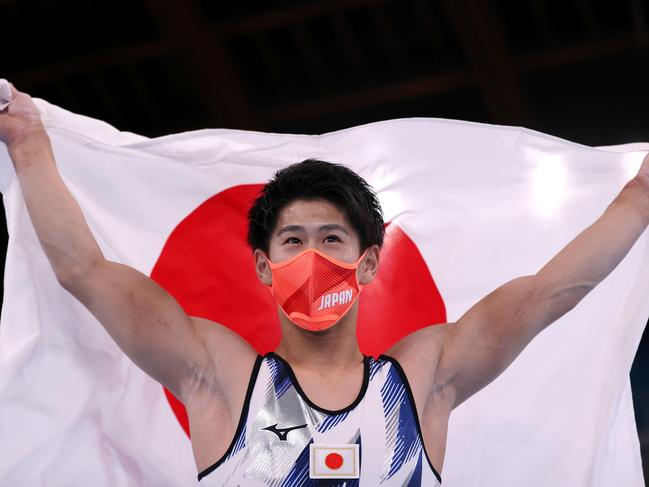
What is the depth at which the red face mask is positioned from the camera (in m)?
3.02

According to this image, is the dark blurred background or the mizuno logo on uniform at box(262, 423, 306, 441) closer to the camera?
the mizuno logo on uniform at box(262, 423, 306, 441)


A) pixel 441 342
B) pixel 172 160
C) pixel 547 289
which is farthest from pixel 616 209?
pixel 172 160

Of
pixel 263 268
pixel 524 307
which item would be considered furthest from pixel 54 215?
pixel 524 307

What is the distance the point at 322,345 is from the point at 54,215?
901mm

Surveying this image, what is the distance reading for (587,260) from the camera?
3184 mm

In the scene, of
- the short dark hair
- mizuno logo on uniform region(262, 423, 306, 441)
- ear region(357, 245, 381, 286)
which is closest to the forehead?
the short dark hair

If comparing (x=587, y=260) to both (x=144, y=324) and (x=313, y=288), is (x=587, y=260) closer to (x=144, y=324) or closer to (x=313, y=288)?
(x=313, y=288)

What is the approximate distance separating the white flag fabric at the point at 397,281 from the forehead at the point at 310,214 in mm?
572

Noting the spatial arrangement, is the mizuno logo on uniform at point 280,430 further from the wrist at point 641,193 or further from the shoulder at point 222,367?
the wrist at point 641,193

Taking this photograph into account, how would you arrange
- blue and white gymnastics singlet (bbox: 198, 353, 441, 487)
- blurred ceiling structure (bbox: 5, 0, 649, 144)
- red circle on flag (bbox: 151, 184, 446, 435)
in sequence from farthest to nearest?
blurred ceiling structure (bbox: 5, 0, 649, 144)
red circle on flag (bbox: 151, 184, 446, 435)
blue and white gymnastics singlet (bbox: 198, 353, 441, 487)

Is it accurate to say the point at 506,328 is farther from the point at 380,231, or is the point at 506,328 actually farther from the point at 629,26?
the point at 629,26

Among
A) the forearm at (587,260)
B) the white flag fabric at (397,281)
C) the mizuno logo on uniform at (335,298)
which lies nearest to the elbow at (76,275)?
the white flag fabric at (397,281)

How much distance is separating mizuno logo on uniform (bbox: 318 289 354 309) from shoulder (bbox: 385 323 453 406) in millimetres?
270

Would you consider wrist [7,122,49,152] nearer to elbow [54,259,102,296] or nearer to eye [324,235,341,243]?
elbow [54,259,102,296]
